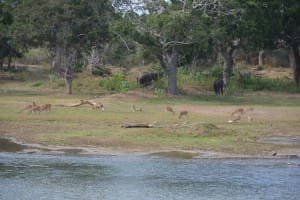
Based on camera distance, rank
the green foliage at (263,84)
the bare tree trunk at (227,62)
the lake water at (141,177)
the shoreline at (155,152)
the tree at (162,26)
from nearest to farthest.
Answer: the lake water at (141,177) < the shoreline at (155,152) < the tree at (162,26) < the bare tree trunk at (227,62) < the green foliage at (263,84)

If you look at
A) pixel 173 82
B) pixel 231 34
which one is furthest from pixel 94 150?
pixel 231 34

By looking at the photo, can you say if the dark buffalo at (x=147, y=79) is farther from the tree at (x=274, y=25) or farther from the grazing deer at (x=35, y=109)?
the grazing deer at (x=35, y=109)

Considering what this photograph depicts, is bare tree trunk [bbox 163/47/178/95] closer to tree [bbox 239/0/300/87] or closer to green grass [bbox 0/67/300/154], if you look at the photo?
green grass [bbox 0/67/300/154]

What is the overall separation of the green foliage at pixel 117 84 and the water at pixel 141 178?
85.3 feet

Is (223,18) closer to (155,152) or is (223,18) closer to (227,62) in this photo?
(227,62)

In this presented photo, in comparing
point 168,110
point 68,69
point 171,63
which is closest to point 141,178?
point 168,110

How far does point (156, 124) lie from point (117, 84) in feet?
72.2

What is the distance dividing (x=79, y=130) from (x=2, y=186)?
10660mm

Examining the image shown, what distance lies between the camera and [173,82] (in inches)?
1790

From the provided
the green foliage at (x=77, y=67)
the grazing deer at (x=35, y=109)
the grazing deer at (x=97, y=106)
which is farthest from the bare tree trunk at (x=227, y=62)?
the grazing deer at (x=35, y=109)

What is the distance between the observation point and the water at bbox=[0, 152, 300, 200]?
1673cm

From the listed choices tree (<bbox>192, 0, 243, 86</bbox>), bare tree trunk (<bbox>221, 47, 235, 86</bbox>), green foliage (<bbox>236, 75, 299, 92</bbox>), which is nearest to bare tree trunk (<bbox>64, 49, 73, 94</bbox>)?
tree (<bbox>192, 0, 243, 86</bbox>)

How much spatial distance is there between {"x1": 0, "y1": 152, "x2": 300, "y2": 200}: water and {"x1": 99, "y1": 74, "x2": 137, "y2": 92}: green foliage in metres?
26.0

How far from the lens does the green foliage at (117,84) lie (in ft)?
160
